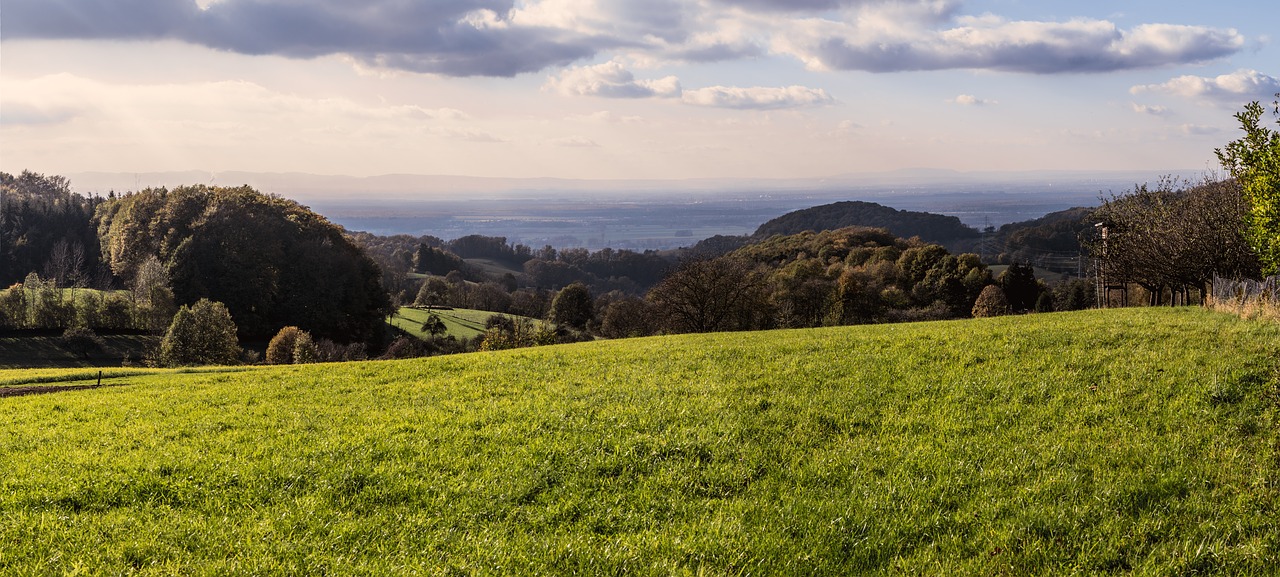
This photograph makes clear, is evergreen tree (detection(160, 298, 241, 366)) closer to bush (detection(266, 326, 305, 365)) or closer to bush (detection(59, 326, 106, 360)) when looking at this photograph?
bush (detection(266, 326, 305, 365))

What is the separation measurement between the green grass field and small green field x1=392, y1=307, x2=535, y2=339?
72.6 metres

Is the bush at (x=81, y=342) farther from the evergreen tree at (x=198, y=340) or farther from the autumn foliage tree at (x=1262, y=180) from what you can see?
the autumn foliage tree at (x=1262, y=180)

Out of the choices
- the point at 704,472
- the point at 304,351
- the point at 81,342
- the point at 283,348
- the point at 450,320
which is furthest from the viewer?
the point at 450,320

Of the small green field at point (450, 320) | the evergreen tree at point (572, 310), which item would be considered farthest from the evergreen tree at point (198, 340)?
the evergreen tree at point (572, 310)

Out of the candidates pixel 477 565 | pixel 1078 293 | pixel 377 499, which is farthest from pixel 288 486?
pixel 1078 293

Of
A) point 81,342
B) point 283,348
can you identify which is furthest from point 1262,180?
point 81,342

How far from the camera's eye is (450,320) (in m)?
93.1

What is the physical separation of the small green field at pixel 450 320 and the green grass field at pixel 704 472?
72.6 metres

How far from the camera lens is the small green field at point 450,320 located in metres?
86.9

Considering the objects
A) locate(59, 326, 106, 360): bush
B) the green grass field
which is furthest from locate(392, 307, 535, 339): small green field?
the green grass field

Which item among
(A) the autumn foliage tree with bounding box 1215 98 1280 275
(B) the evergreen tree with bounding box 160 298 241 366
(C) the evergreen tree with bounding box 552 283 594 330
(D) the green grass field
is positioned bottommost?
(C) the evergreen tree with bounding box 552 283 594 330

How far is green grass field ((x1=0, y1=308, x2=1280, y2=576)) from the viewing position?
278 inches

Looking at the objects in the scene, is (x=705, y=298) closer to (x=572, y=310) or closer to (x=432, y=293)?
(x=572, y=310)

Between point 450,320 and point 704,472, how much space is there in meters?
87.6
